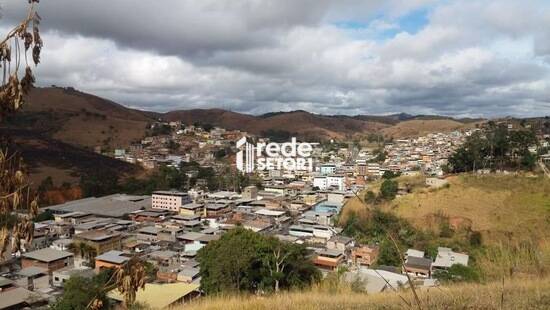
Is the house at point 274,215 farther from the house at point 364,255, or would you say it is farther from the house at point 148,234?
the house at point 364,255

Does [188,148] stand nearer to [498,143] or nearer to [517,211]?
[498,143]

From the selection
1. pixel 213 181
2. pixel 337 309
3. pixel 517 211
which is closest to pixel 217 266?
pixel 337 309

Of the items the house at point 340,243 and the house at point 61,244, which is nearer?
the house at point 61,244

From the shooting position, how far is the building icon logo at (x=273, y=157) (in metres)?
51.5

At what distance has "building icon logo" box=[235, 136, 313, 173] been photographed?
5153cm

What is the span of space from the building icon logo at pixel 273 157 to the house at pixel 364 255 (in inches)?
1215

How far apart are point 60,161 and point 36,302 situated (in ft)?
105

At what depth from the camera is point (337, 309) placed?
334 cm

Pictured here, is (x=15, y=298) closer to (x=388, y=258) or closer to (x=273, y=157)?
(x=388, y=258)

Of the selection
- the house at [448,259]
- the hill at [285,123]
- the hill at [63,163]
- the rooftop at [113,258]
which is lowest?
the house at [448,259]

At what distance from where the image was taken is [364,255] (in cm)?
1736

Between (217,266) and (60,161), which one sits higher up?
(60,161)

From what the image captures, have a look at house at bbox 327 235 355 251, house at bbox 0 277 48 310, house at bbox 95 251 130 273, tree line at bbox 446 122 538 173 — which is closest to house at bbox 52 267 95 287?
house at bbox 95 251 130 273

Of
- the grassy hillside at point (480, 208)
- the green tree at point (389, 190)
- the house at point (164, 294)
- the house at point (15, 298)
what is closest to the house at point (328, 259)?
the grassy hillside at point (480, 208)
